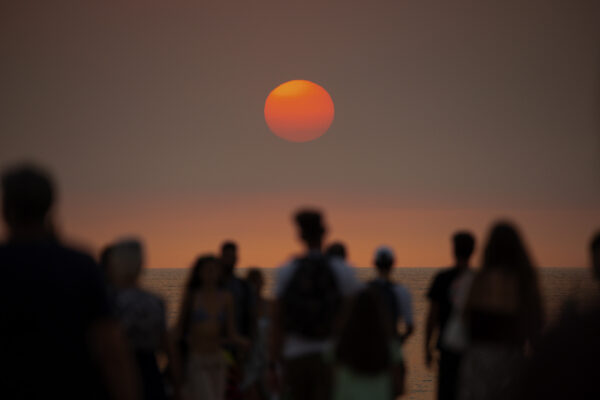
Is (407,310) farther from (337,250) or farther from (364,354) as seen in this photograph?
(364,354)

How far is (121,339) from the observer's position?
3.13 m

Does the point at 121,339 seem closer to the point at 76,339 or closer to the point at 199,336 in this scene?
the point at 76,339

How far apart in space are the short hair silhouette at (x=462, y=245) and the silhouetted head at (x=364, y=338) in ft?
5.04

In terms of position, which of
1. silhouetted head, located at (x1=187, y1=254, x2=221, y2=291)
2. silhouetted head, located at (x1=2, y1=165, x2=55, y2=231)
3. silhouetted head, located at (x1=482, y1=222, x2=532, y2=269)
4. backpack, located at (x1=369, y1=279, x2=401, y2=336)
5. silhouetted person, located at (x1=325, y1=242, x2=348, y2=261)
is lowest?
backpack, located at (x1=369, y1=279, x2=401, y2=336)

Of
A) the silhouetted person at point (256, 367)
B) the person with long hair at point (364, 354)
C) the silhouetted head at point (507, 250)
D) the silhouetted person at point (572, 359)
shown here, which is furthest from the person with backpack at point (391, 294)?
the silhouetted person at point (572, 359)

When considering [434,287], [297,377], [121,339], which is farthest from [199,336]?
[121,339]

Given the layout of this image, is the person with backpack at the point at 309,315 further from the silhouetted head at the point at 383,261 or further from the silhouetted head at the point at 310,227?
the silhouetted head at the point at 383,261

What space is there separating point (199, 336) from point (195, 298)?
1.43ft

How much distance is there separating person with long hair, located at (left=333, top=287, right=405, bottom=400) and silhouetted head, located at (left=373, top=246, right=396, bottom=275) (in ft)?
5.01

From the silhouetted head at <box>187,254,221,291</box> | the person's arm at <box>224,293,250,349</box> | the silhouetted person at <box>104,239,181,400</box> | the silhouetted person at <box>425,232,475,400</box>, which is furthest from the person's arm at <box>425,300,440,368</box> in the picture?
the silhouetted person at <box>104,239,181,400</box>

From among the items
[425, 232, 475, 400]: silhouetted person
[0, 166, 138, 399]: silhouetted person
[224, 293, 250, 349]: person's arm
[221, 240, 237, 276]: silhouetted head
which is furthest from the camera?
[221, 240, 237, 276]: silhouetted head

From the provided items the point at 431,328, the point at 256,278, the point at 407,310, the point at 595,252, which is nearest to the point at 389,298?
the point at 407,310

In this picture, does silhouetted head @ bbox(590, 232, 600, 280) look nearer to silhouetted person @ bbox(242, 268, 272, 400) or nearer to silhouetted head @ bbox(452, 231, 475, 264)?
silhouetted head @ bbox(452, 231, 475, 264)

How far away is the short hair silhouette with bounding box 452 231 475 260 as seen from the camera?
707 cm
